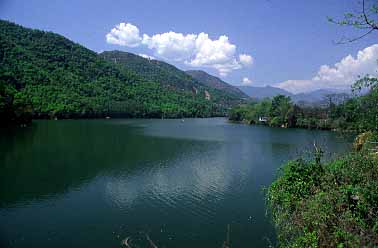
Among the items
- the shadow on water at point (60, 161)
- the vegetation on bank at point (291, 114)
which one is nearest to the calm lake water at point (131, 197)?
the shadow on water at point (60, 161)

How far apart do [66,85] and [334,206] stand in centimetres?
13046

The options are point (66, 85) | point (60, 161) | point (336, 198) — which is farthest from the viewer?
point (66, 85)

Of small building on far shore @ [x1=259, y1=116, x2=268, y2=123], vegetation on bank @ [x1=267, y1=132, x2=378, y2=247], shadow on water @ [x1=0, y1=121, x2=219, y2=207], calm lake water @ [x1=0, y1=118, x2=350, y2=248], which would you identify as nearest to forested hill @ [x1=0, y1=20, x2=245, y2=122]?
shadow on water @ [x1=0, y1=121, x2=219, y2=207]

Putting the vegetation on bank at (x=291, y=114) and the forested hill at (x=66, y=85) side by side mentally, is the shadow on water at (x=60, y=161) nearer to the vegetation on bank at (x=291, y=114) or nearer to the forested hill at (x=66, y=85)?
the forested hill at (x=66, y=85)

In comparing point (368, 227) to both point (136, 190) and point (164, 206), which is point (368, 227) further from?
point (136, 190)

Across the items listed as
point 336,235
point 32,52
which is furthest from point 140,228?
point 32,52

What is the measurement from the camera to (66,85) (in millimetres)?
126875

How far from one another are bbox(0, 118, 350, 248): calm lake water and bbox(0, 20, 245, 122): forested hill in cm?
3623

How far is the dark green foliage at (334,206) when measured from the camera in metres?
7.45

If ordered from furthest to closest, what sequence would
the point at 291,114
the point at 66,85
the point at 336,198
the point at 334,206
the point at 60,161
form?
the point at 66,85, the point at 291,114, the point at 60,161, the point at 336,198, the point at 334,206

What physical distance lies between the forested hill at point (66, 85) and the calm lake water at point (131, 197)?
119 feet

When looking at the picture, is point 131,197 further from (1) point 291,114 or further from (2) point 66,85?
(2) point 66,85

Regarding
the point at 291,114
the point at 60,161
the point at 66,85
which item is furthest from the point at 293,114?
the point at 66,85

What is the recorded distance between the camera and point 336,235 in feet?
24.4
